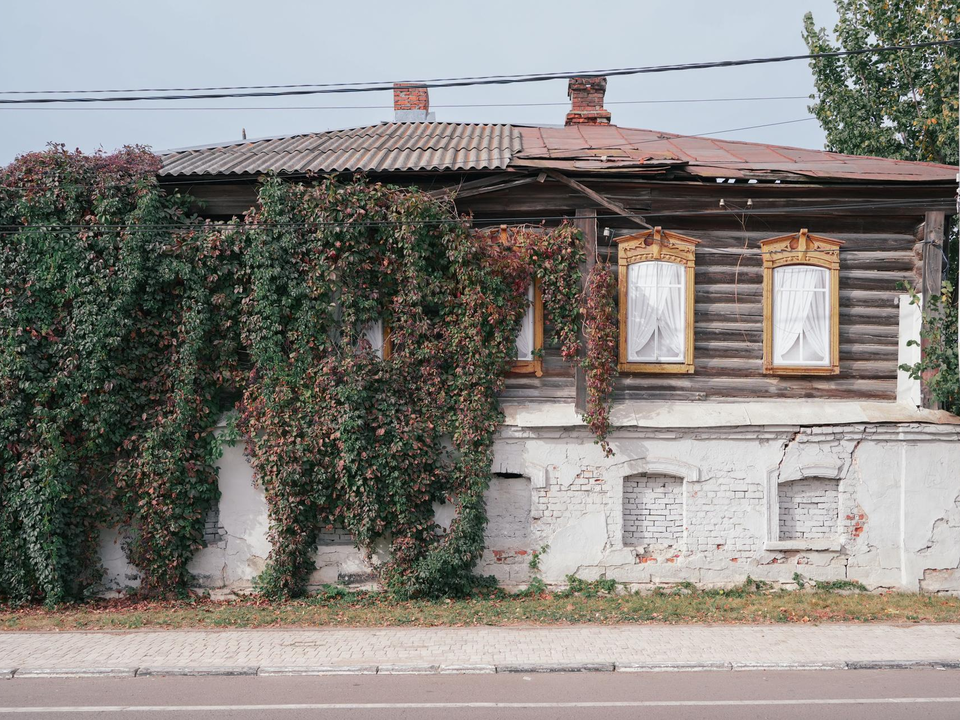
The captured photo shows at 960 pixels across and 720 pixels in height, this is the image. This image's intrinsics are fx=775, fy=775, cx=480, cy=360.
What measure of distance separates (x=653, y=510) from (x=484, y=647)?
391 cm

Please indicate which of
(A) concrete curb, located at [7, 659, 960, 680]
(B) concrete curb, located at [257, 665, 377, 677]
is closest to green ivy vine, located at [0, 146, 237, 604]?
(A) concrete curb, located at [7, 659, 960, 680]

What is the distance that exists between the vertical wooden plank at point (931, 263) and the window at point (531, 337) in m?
5.58

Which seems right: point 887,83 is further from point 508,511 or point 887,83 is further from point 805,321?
point 508,511

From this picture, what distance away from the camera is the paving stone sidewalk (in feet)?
26.3

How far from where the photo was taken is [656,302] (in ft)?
38.1

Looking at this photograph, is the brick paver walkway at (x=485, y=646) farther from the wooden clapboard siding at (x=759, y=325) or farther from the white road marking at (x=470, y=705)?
the wooden clapboard siding at (x=759, y=325)

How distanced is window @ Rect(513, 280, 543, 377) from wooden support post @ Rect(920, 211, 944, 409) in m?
5.58

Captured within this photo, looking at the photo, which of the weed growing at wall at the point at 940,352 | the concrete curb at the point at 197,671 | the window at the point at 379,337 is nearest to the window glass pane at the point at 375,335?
the window at the point at 379,337

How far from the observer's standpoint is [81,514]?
10.8m

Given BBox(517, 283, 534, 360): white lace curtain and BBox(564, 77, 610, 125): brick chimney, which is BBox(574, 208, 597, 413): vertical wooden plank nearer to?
BBox(517, 283, 534, 360): white lace curtain

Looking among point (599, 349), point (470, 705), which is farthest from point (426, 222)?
point (470, 705)

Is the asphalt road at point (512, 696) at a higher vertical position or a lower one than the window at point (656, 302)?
lower

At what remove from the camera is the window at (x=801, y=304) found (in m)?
11.6

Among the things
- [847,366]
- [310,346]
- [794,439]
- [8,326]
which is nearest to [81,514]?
[8,326]
